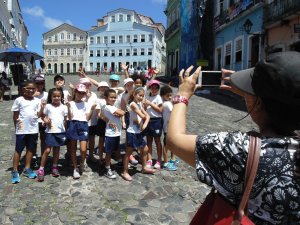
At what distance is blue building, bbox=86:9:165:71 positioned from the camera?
7275 cm

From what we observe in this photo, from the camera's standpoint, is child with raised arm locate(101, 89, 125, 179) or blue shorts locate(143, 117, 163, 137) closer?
child with raised arm locate(101, 89, 125, 179)

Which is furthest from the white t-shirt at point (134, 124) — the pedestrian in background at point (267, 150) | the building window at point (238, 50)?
the building window at point (238, 50)

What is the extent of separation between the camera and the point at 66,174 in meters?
5.57

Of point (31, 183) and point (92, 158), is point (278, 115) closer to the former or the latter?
point (31, 183)

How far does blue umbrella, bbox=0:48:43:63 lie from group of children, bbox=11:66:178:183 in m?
10.3

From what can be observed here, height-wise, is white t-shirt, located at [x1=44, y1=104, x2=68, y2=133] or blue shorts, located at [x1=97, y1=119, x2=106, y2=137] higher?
white t-shirt, located at [x1=44, y1=104, x2=68, y2=133]

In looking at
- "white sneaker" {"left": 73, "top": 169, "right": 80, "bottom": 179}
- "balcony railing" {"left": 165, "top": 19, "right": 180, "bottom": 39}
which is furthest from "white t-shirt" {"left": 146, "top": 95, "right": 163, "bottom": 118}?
"balcony railing" {"left": 165, "top": 19, "right": 180, "bottom": 39}

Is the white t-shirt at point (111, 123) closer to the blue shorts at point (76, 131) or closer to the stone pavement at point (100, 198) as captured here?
the blue shorts at point (76, 131)

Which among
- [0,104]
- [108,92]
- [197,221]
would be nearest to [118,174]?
[108,92]

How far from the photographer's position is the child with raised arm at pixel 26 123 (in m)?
5.26

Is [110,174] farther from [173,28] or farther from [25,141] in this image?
[173,28]

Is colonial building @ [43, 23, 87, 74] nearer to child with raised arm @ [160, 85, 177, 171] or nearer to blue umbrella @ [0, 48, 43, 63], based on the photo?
blue umbrella @ [0, 48, 43, 63]

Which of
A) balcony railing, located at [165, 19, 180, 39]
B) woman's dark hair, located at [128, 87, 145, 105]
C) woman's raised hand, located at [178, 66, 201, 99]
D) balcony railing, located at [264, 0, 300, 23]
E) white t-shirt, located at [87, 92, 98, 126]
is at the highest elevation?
balcony railing, located at [165, 19, 180, 39]

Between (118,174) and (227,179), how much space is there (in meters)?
4.35
